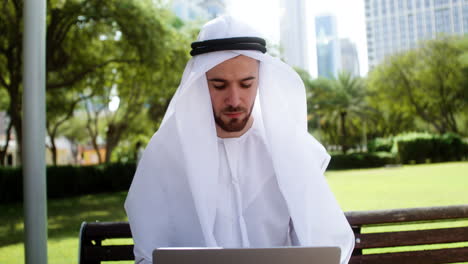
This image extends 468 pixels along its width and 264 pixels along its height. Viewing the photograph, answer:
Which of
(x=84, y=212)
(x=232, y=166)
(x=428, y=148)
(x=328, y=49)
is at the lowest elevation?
(x=84, y=212)

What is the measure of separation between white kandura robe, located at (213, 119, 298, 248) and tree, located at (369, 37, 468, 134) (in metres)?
38.6

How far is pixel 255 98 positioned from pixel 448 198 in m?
9.61

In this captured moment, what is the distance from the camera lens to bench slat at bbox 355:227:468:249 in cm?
283

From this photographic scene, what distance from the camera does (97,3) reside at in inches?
522

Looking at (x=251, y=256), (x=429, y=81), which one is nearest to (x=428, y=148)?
(x=429, y=81)

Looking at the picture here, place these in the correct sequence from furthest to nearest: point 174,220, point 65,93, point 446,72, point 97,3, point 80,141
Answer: point 80,141
point 446,72
point 65,93
point 97,3
point 174,220

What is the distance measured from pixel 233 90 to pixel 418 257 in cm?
180

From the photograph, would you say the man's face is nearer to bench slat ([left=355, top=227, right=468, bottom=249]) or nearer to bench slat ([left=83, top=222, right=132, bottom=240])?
bench slat ([left=83, top=222, right=132, bottom=240])

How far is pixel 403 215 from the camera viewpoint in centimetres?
288

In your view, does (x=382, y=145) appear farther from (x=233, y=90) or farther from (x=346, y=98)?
(x=233, y=90)

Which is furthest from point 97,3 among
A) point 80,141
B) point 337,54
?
point 337,54

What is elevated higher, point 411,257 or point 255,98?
point 255,98

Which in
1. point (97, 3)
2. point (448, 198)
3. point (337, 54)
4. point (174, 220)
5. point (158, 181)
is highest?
point (337, 54)

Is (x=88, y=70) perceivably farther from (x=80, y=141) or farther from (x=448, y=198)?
(x=80, y=141)
